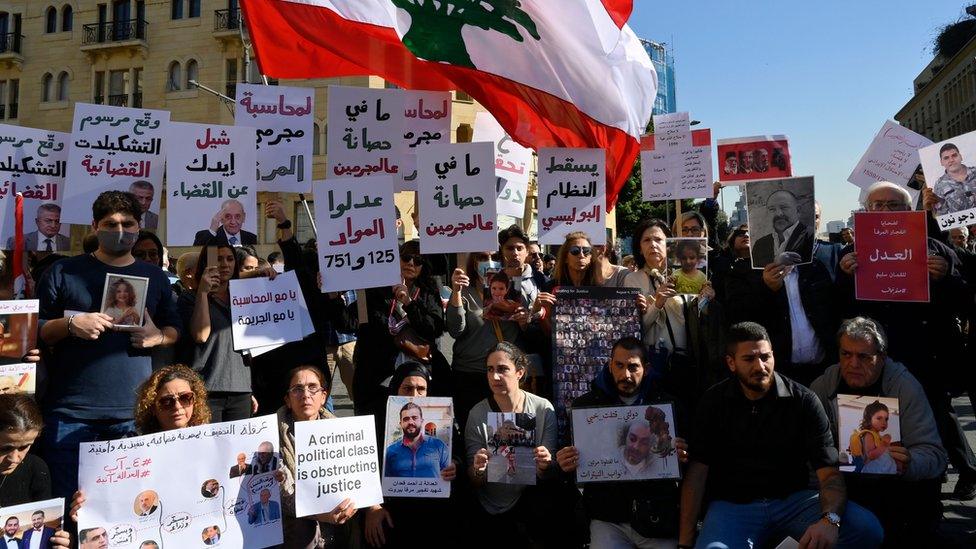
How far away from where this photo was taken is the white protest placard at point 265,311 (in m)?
5.06

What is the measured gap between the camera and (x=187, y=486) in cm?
392

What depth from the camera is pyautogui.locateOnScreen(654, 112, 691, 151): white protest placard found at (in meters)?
8.80

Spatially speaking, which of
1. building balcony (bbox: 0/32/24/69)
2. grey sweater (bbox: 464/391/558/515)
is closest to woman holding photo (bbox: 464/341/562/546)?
grey sweater (bbox: 464/391/558/515)

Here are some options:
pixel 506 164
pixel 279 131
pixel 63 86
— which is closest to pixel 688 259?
pixel 506 164

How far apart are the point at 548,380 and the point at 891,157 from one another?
4.16 m

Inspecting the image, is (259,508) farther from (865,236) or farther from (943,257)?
(943,257)

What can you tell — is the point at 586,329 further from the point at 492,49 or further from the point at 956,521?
the point at 956,521

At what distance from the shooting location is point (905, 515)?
4578mm

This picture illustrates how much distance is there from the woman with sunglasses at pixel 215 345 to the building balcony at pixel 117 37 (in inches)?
1345

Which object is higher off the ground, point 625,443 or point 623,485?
point 625,443

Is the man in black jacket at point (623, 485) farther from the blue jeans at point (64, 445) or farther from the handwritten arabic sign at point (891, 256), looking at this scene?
the blue jeans at point (64, 445)

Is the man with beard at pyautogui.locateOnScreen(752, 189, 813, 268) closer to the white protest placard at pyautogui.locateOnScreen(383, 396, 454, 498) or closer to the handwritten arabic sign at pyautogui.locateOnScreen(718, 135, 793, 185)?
the white protest placard at pyautogui.locateOnScreen(383, 396, 454, 498)

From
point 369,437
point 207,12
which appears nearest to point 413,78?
point 369,437

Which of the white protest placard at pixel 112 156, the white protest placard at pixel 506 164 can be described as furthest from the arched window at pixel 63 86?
the white protest placard at pixel 112 156
